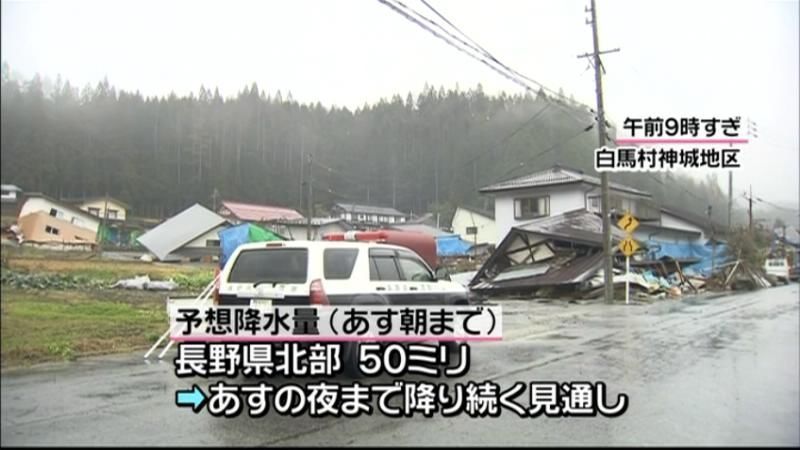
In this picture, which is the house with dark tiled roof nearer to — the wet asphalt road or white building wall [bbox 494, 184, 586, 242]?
white building wall [bbox 494, 184, 586, 242]

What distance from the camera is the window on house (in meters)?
9.02

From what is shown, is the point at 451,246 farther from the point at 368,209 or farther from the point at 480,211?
the point at 368,209

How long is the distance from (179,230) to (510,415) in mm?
2472

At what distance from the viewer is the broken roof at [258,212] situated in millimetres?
4398

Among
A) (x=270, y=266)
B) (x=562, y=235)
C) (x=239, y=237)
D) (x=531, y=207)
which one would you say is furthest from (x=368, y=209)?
(x=562, y=235)

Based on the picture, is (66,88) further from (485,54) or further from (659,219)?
(659,219)

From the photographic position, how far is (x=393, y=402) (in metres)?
3.07

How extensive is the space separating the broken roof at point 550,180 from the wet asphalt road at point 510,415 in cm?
192

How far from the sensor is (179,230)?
160 inches

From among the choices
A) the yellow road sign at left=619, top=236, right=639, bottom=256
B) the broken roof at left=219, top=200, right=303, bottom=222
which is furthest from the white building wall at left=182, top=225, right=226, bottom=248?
the yellow road sign at left=619, top=236, right=639, bottom=256

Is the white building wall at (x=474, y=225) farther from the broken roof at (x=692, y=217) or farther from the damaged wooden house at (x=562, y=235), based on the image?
the broken roof at (x=692, y=217)

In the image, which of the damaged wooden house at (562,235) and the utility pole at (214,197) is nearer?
the utility pole at (214,197)

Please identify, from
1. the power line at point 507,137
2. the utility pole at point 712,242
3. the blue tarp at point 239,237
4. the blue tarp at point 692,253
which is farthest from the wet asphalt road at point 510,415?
the blue tarp at point 692,253

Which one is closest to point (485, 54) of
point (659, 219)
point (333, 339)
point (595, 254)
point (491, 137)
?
point (491, 137)
